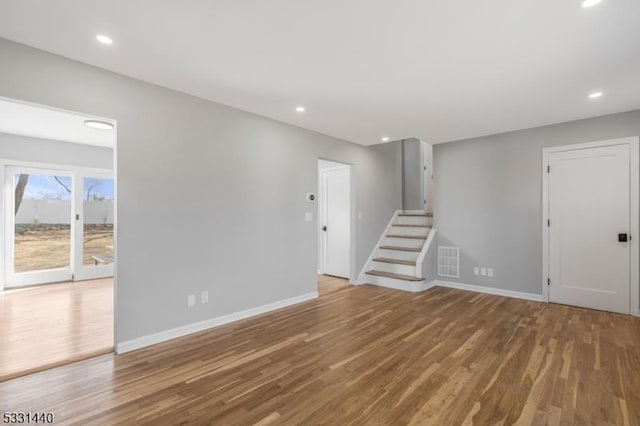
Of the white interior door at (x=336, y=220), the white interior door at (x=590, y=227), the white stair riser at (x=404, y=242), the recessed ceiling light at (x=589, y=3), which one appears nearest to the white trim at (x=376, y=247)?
the white stair riser at (x=404, y=242)

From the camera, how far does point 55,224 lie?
5.58 meters

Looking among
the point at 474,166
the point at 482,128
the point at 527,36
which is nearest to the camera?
the point at 527,36

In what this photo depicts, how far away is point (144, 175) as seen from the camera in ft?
9.70

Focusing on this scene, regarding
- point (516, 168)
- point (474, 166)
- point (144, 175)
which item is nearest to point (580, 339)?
point (516, 168)

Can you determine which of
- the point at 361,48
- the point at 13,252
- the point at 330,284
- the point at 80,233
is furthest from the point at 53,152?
the point at 361,48

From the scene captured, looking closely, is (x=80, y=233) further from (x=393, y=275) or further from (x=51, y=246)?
(x=393, y=275)

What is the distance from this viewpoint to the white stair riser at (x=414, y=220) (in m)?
6.08

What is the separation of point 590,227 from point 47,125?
26.2 feet

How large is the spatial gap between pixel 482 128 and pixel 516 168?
2.83 ft

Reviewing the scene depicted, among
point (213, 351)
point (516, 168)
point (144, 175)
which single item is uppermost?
point (516, 168)

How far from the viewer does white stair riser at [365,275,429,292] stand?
502 cm

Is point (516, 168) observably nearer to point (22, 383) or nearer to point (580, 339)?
point (580, 339)

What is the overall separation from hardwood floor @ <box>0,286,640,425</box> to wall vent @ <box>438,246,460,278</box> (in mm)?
1678

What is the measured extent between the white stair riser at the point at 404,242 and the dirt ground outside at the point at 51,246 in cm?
572
